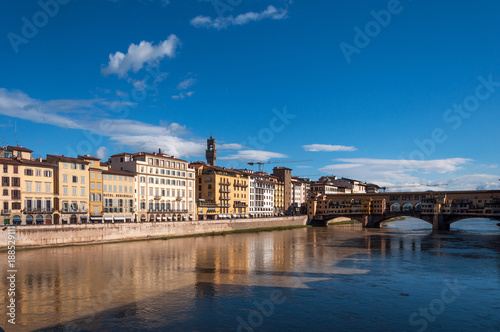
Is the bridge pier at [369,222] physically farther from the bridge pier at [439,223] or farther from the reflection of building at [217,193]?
the reflection of building at [217,193]

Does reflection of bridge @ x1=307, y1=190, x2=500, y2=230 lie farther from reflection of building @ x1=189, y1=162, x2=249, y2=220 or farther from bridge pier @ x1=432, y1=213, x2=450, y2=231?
reflection of building @ x1=189, y1=162, x2=249, y2=220

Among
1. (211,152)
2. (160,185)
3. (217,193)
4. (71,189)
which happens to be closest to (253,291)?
(71,189)

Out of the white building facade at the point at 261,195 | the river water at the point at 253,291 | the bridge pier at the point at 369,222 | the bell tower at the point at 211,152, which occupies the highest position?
the bell tower at the point at 211,152

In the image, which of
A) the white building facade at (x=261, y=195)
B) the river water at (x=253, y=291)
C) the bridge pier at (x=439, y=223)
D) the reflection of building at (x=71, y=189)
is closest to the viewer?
the river water at (x=253, y=291)

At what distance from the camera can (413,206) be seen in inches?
4058

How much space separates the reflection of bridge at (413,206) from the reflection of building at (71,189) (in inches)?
2585

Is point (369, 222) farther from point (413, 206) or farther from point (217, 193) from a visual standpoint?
point (217, 193)

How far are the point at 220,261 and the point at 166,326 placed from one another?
20.8 meters

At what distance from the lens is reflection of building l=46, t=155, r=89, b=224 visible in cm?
5703

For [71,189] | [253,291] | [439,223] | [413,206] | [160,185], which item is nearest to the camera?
[253,291]

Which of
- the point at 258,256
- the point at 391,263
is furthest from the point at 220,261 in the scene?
the point at 391,263

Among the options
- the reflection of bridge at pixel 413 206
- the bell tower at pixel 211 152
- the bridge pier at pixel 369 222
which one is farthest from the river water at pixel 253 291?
Answer: the bell tower at pixel 211 152

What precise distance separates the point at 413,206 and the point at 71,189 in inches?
3107

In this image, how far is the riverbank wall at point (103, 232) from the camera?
47.0 m
